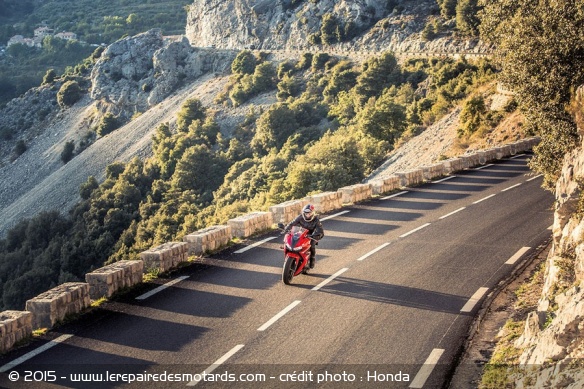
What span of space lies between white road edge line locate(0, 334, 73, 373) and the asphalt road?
3cm

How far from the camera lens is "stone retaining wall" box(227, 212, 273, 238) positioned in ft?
64.3

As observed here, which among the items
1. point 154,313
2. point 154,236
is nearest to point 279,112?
point 154,236

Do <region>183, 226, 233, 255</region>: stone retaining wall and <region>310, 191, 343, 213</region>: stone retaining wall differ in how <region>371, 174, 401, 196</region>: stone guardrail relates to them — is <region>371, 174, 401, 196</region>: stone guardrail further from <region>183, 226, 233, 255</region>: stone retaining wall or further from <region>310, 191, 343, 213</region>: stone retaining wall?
<region>183, 226, 233, 255</region>: stone retaining wall

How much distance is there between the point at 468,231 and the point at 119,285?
10141 mm

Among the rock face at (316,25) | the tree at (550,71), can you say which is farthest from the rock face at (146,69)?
the tree at (550,71)

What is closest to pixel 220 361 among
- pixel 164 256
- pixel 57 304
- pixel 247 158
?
pixel 57 304

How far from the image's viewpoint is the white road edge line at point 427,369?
1010 cm

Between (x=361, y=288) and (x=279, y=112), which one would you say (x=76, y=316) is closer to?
(x=361, y=288)

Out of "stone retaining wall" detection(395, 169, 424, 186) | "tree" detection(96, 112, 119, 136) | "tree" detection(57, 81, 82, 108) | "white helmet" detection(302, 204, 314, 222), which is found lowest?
"stone retaining wall" detection(395, 169, 424, 186)

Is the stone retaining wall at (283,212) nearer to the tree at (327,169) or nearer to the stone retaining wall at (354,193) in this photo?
the stone retaining wall at (354,193)

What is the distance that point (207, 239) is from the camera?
1797 cm

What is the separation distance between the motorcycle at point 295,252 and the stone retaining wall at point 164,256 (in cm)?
281

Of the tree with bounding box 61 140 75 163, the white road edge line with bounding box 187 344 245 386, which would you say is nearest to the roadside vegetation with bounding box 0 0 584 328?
the tree with bounding box 61 140 75 163

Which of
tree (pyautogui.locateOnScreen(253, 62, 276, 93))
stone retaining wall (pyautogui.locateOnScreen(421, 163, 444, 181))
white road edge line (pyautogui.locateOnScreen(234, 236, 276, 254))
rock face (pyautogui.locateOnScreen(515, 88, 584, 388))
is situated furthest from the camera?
tree (pyautogui.locateOnScreen(253, 62, 276, 93))
